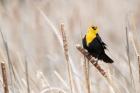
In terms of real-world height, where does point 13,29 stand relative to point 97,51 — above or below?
below

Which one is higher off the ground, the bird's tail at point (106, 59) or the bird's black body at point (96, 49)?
the bird's black body at point (96, 49)

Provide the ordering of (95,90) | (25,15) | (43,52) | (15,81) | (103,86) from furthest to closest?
(25,15), (43,52), (103,86), (95,90), (15,81)

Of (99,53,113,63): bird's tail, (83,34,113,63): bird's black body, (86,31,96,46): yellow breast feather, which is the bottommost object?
(99,53,113,63): bird's tail

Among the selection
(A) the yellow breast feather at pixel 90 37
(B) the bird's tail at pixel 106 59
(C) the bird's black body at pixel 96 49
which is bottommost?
(B) the bird's tail at pixel 106 59

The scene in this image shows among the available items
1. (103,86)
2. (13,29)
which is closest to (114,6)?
(13,29)

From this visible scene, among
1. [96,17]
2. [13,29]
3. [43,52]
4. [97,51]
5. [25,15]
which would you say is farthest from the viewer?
[25,15]

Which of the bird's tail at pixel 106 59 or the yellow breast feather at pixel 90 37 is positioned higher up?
the yellow breast feather at pixel 90 37

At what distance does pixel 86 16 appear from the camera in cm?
626

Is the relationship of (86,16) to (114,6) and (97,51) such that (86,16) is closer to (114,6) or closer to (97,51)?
(114,6)

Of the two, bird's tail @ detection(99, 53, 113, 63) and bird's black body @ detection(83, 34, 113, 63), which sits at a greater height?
bird's black body @ detection(83, 34, 113, 63)

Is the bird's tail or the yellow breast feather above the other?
the yellow breast feather

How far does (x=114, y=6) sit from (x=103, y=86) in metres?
3.34

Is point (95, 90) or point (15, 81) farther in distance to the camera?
point (95, 90)

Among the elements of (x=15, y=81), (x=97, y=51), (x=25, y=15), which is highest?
(x=97, y=51)
